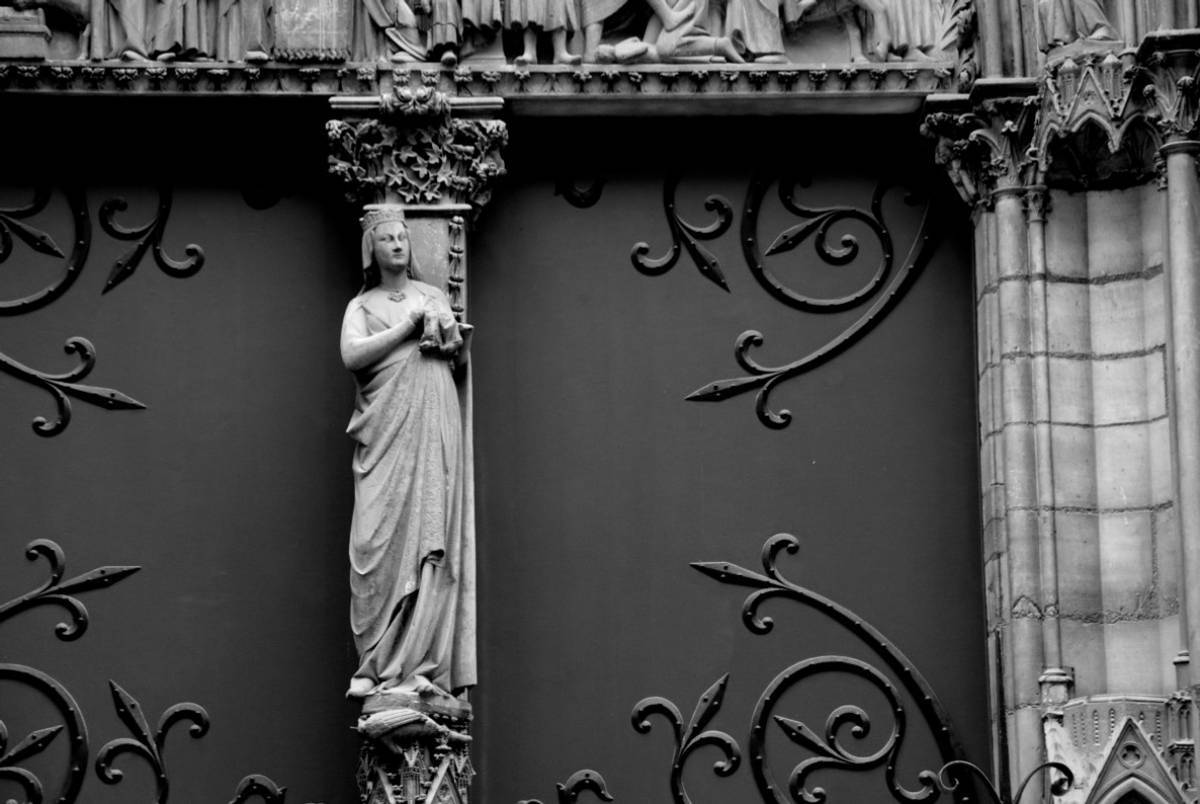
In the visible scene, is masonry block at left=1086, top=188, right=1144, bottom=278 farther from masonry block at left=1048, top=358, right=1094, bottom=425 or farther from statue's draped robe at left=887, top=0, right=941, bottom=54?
statue's draped robe at left=887, top=0, right=941, bottom=54

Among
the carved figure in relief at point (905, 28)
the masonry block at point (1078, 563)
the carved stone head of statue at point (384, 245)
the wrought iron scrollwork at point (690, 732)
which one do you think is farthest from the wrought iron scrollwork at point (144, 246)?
the masonry block at point (1078, 563)

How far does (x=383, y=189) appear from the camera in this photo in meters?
12.8

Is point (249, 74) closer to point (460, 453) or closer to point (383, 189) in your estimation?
point (383, 189)

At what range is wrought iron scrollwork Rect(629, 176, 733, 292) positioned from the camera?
1318cm

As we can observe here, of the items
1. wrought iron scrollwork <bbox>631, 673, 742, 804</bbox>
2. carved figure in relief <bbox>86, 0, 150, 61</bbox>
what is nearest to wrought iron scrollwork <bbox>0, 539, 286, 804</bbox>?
wrought iron scrollwork <bbox>631, 673, 742, 804</bbox>

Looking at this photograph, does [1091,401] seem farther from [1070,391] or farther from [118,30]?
[118,30]

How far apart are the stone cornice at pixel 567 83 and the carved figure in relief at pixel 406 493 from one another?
2.33 ft

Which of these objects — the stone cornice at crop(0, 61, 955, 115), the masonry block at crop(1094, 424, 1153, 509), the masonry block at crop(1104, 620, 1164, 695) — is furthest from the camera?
the stone cornice at crop(0, 61, 955, 115)

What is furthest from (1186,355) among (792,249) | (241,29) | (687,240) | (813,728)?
(241,29)

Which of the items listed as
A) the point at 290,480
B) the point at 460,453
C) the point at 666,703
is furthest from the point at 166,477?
the point at 666,703

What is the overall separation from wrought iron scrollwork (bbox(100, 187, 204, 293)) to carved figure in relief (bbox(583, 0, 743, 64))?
1806mm

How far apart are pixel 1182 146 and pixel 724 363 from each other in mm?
2042

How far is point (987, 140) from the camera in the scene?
1284 cm

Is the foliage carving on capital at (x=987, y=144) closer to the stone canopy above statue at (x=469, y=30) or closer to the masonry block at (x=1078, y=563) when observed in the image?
the stone canopy above statue at (x=469, y=30)
